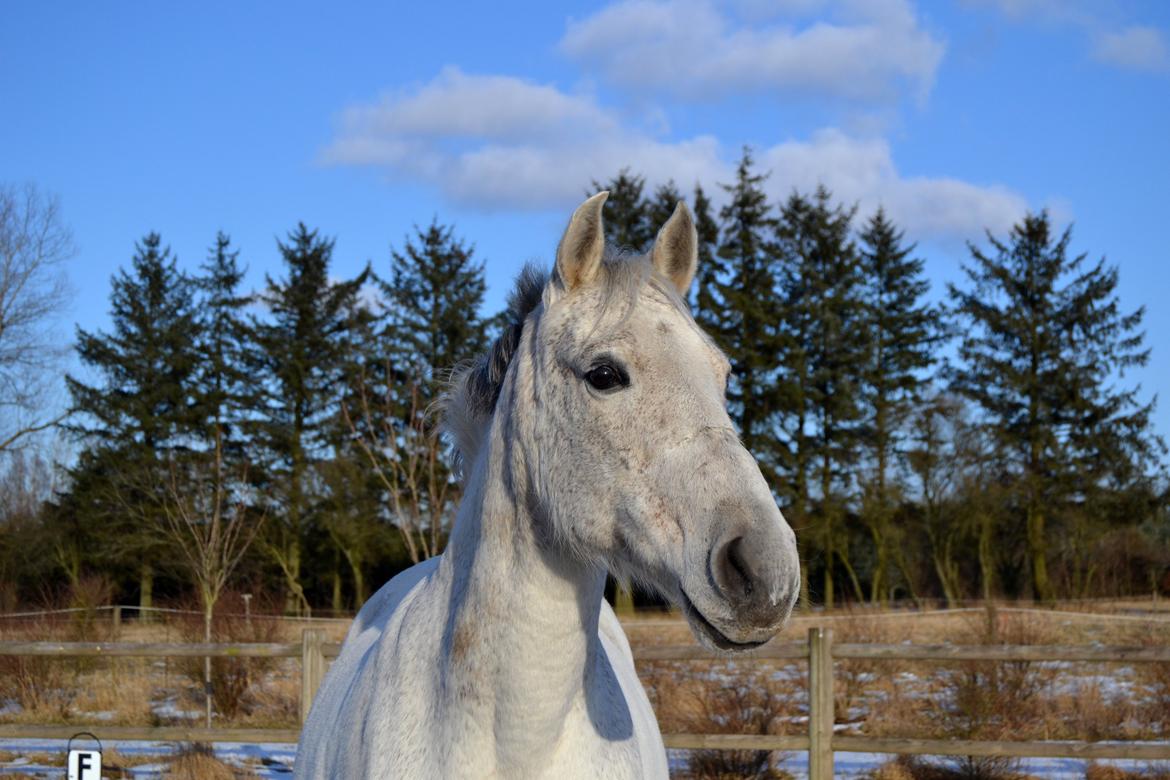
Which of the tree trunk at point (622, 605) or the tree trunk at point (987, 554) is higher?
the tree trunk at point (987, 554)

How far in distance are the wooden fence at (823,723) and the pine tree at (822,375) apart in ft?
65.5

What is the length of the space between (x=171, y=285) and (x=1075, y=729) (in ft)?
93.9

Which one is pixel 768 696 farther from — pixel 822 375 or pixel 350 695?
pixel 822 375

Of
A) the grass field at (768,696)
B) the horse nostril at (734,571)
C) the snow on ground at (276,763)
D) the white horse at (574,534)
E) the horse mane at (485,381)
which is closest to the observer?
the horse nostril at (734,571)

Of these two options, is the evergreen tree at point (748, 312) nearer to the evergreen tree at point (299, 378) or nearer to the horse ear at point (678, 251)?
the evergreen tree at point (299, 378)

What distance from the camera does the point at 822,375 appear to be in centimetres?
2764

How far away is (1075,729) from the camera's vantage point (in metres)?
8.09

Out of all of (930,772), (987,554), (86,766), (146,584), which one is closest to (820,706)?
(930,772)

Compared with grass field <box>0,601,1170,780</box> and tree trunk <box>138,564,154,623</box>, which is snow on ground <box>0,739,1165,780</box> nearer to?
grass field <box>0,601,1170,780</box>

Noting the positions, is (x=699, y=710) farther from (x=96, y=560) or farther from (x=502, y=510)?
(x=96, y=560)

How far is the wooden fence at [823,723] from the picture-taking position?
596 cm

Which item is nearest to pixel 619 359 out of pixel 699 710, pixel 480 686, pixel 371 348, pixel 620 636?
pixel 480 686

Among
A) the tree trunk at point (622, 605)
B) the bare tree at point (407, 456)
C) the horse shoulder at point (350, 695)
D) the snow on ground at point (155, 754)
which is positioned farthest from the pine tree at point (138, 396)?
the horse shoulder at point (350, 695)

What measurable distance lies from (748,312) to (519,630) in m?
26.7
